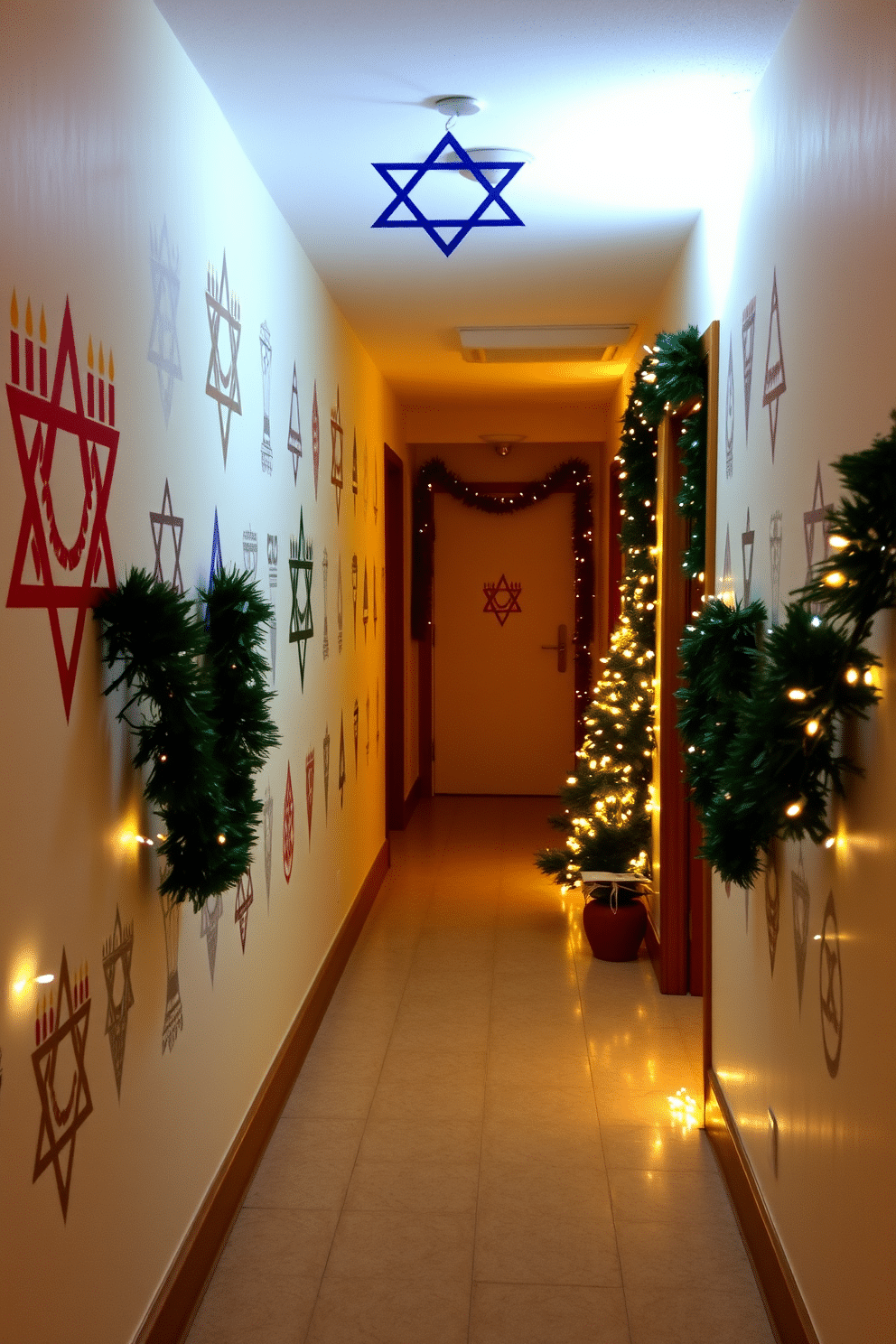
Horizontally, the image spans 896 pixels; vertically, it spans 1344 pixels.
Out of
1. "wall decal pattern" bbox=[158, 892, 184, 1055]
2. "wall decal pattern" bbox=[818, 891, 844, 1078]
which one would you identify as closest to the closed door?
"wall decal pattern" bbox=[158, 892, 184, 1055]

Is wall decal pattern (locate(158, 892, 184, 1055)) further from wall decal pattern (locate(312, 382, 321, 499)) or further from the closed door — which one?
the closed door

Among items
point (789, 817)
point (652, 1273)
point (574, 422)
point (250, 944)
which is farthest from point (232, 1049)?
point (574, 422)

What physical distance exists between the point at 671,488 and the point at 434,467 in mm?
4284

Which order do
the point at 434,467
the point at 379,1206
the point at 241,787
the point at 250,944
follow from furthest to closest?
the point at 434,467 → the point at 250,944 → the point at 379,1206 → the point at 241,787

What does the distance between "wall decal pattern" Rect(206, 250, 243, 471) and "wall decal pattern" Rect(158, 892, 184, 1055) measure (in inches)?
43.9

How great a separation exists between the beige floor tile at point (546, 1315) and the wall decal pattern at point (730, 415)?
1995 millimetres

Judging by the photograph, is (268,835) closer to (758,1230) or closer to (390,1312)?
(390,1312)

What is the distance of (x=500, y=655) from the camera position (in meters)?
8.95

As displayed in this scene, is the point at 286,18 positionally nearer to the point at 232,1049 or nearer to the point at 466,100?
the point at 466,100

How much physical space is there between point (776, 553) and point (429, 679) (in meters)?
6.40

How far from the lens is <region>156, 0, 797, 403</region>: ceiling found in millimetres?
2393

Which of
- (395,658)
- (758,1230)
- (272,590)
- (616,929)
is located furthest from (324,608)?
(395,658)

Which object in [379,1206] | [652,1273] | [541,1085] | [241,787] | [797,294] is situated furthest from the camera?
[541,1085]

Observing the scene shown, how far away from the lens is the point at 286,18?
7.88 ft
